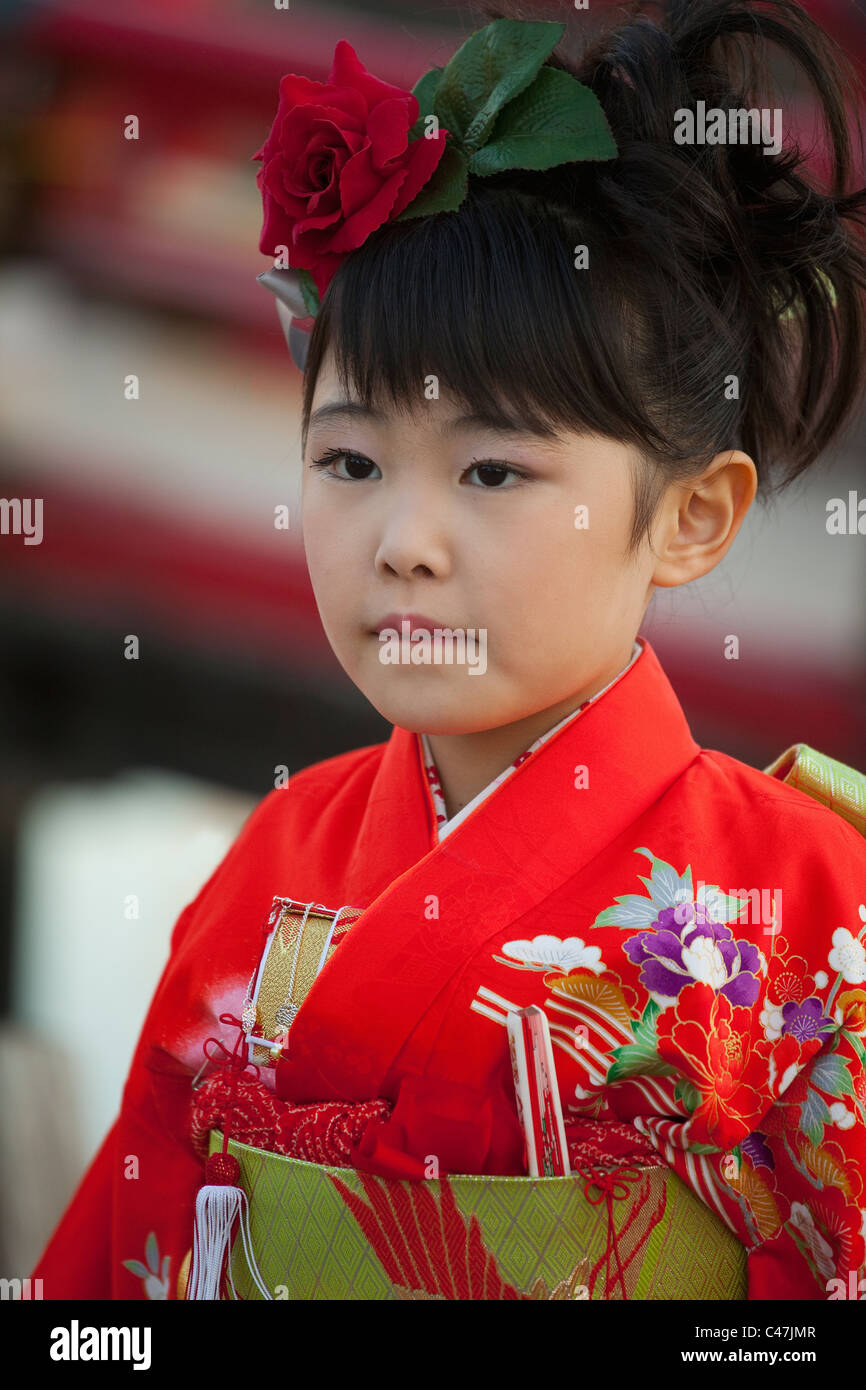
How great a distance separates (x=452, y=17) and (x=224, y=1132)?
177 centimetres

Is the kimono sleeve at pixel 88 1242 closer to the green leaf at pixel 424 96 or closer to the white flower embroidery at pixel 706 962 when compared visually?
the white flower embroidery at pixel 706 962

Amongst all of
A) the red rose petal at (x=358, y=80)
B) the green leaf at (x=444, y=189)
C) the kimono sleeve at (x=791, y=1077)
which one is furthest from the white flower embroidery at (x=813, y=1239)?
the red rose petal at (x=358, y=80)

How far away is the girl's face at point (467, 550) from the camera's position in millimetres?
979

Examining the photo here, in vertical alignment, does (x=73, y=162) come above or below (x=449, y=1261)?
above

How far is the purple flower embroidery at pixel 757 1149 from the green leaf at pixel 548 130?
78 centimetres

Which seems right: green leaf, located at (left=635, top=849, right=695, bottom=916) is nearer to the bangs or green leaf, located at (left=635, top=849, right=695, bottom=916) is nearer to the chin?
the chin

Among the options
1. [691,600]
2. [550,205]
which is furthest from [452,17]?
[550,205]

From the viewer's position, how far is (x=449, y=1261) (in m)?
0.99

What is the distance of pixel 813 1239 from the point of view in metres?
1.00

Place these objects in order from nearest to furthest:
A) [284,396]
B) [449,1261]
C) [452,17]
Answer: [449,1261] < [452,17] < [284,396]

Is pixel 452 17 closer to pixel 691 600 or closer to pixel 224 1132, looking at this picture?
pixel 691 600

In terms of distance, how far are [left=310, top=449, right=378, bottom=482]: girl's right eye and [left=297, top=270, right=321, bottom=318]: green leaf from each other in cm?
17

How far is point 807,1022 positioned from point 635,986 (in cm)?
14

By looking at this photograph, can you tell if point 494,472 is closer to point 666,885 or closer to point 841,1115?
point 666,885
